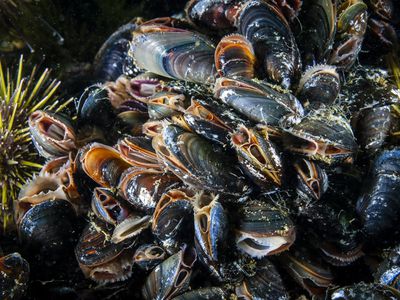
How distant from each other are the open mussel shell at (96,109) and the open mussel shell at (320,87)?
1441 mm

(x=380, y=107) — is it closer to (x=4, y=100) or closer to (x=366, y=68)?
(x=366, y=68)

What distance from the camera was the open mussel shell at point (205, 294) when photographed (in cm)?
216

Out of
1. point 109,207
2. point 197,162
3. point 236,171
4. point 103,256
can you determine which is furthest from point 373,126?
point 103,256

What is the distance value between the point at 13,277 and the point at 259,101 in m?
1.75

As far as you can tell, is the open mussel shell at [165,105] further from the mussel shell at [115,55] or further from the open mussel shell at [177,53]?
the mussel shell at [115,55]

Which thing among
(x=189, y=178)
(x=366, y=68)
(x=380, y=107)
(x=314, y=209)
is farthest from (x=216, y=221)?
(x=366, y=68)

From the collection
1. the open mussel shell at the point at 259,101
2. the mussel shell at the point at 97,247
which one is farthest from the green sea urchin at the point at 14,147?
the open mussel shell at the point at 259,101

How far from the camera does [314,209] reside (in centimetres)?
233

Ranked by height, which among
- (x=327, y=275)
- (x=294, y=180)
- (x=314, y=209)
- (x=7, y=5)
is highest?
(x=7, y=5)

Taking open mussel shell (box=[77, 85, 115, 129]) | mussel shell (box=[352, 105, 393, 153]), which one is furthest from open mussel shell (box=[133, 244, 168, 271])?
mussel shell (box=[352, 105, 393, 153])

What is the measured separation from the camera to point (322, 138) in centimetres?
209

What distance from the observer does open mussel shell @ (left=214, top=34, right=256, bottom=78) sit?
101 inches

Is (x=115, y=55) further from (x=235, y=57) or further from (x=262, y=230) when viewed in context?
(x=262, y=230)

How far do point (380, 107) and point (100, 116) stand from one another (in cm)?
199
